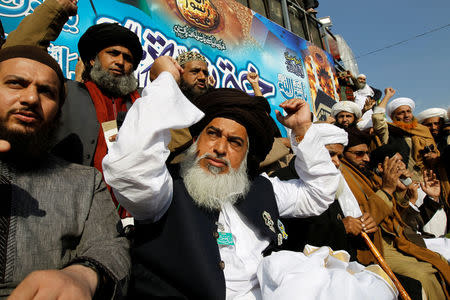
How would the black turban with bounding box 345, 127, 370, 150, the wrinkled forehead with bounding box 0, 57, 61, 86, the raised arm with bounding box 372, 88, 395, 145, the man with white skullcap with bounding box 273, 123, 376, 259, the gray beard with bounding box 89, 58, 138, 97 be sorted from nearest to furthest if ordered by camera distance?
the wrinkled forehead with bounding box 0, 57, 61, 86, the man with white skullcap with bounding box 273, 123, 376, 259, the gray beard with bounding box 89, 58, 138, 97, the black turban with bounding box 345, 127, 370, 150, the raised arm with bounding box 372, 88, 395, 145

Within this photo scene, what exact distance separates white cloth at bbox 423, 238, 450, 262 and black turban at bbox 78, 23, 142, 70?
3784 millimetres

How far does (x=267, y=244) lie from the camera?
1785 mm

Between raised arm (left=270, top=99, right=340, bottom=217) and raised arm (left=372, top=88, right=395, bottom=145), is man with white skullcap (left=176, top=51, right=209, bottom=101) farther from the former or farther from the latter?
raised arm (left=372, top=88, right=395, bottom=145)

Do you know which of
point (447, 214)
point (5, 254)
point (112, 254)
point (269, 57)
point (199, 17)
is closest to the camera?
point (5, 254)

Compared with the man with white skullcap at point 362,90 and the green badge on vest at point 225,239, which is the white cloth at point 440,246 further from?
the man with white skullcap at point 362,90

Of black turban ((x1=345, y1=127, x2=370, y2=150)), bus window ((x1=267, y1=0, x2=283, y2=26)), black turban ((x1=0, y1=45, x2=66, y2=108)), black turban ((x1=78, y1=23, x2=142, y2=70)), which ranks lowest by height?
black turban ((x1=0, y1=45, x2=66, y2=108))

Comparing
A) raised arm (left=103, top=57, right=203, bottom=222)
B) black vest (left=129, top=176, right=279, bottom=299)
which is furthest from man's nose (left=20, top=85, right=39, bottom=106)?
black vest (left=129, top=176, right=279, bottom=299)

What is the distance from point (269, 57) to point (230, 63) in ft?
5.30

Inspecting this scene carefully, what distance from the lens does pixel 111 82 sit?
254 centimetres

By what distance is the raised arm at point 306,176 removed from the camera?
205 cm

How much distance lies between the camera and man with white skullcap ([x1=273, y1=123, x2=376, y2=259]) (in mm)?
2289

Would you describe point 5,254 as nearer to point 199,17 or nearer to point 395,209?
point 395,209

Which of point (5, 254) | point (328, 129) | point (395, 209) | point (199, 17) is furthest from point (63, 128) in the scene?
point (199, 17)

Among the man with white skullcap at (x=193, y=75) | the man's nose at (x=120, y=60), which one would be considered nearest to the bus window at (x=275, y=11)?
the man with white skullcap at (x=193, y=75)
